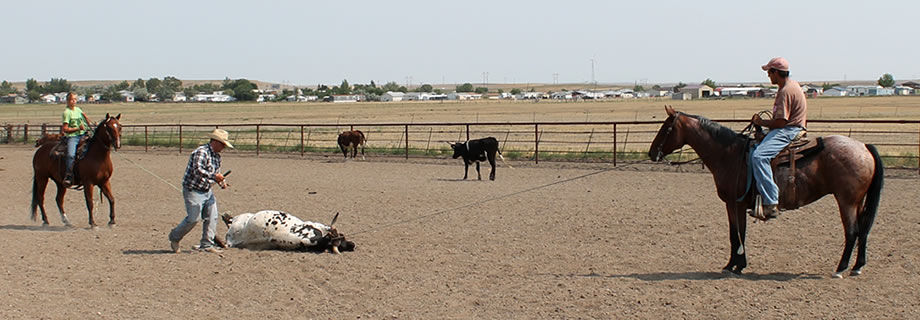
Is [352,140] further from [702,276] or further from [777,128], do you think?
[777,128]

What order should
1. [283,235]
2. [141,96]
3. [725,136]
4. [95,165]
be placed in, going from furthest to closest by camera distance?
[141,96] → [95,165] → [283,235] → [725,136]

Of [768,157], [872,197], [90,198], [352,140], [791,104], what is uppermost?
[791,104]

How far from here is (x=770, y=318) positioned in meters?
5.80

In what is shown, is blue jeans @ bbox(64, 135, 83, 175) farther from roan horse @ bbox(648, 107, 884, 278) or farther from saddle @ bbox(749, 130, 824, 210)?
saddle @ bbox(749, 130, 824, 210)

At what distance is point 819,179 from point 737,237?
2.99ft

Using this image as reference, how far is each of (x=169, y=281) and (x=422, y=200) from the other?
6.11 meters

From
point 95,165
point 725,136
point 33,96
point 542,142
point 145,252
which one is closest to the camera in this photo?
point 725,136

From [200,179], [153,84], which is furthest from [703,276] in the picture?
[153,84]

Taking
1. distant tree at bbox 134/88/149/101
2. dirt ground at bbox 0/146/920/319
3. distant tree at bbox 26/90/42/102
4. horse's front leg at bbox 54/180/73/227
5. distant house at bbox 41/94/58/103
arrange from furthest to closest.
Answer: distant house at bbox 41/94/58/103, distant tree at bbox 26/90/42/102, distant tree at bbox 134/88/149/101, horse's front leg at bbox 54/180/73/227, dirt ground at bbox 0/146/920/319

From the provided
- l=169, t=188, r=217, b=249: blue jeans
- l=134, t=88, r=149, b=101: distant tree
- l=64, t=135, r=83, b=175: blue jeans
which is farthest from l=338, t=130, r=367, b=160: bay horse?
l=134, t=88, r=149, b=101: distant tree

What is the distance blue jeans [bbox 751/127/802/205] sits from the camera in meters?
7.14

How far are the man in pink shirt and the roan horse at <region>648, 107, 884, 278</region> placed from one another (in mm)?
192

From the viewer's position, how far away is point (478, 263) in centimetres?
798

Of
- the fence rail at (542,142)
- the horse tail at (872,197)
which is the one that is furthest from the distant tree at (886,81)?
the horse tail at (872,197)
